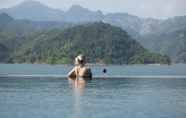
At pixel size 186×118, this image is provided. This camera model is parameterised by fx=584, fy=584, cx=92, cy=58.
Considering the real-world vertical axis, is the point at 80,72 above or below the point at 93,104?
above

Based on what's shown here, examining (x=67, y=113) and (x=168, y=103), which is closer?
(x=67, y=113)

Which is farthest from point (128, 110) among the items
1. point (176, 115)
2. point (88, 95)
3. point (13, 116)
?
point (88, 95)

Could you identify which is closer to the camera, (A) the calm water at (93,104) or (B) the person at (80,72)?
(A) the calm water at (93,104)

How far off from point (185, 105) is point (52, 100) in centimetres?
1999

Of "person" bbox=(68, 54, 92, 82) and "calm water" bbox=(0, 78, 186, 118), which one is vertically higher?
"person" bbox=(68, 54, 92, 82)

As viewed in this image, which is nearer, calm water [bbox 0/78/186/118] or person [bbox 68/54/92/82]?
calm water [bbox 0/78/186/118]

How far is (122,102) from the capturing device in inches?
3322

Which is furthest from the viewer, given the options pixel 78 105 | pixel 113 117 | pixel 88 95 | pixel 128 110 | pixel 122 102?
pixel 88 95

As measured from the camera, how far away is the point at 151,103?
82688 millimetres

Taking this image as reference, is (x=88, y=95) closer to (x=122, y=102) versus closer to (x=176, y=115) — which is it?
(x=122, y=102)

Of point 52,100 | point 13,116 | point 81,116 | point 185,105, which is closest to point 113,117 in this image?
point 81,116

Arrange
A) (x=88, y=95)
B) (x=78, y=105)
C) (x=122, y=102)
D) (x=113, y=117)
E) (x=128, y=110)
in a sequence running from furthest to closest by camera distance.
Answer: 1. (x=88, y=95)
2. (x=122, y=102)
3. (x=78, y=105)
4. (x=128, y=110)
5. (x=113, y=117)

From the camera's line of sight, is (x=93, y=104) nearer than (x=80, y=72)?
Yes

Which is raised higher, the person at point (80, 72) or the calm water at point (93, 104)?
the person at point (80, 72)
